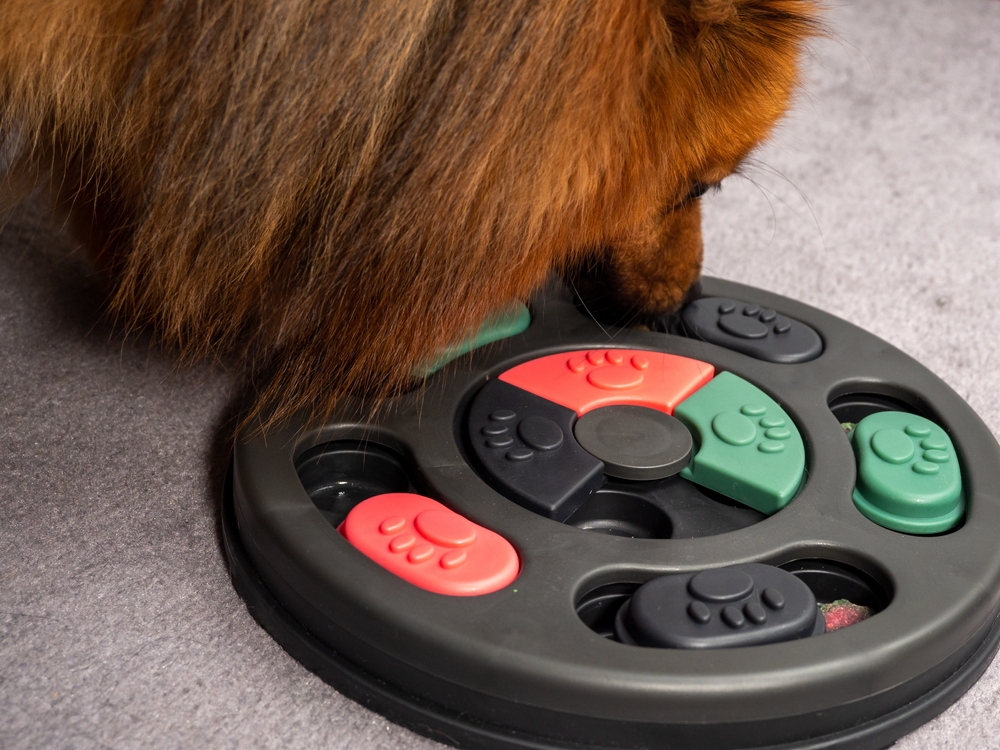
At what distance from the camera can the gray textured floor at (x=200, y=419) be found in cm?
67

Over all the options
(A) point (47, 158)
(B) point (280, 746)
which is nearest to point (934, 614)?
(B) point (280, 746)

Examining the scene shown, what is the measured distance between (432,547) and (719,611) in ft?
0.61

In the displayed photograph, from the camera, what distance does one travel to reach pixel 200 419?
921 mm

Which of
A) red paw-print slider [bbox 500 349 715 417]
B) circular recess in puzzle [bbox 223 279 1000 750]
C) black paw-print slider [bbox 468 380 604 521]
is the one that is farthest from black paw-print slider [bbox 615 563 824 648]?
red paw-print slider [bbox 500 349 715 417]

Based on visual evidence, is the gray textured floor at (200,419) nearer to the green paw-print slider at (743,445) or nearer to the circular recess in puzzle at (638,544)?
the circular recess in puzzle at (638,544)

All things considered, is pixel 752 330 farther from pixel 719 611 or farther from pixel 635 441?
pixel 719 611

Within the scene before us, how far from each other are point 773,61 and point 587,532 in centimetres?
35

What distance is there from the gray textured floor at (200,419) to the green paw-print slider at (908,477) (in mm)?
116

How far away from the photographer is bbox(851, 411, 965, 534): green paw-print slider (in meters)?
0.73

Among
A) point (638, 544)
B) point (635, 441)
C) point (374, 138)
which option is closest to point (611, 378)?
point (635, 441)

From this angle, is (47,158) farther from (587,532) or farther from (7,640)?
(587,532)

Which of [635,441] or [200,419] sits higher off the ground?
[635,441]

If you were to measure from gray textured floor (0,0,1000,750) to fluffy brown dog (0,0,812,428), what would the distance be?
0.51ft

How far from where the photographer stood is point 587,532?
702 mm
